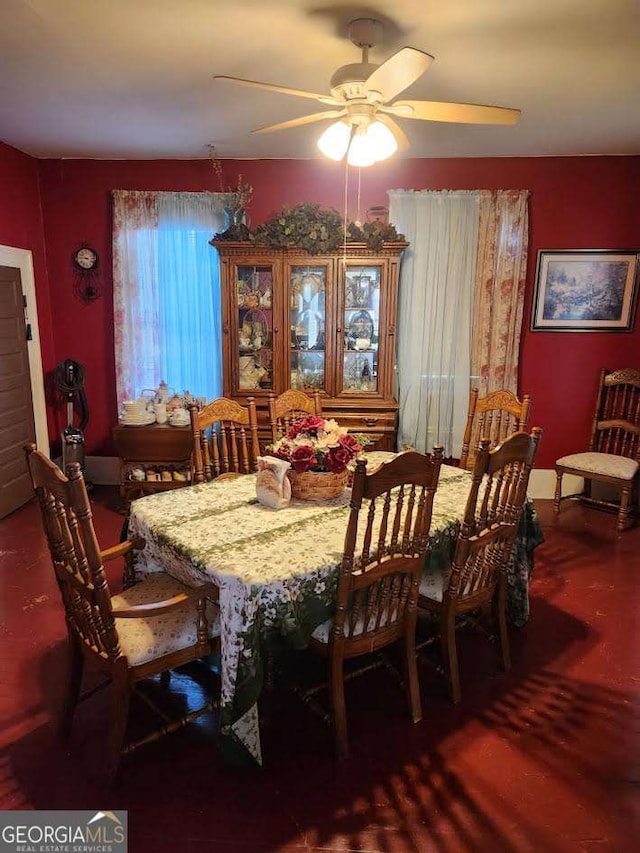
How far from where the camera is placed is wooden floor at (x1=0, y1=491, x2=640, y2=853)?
1.72m

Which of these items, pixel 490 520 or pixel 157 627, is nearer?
pixel 157 627

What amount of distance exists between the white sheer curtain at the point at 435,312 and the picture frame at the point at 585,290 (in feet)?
1.82

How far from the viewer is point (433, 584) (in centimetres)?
230

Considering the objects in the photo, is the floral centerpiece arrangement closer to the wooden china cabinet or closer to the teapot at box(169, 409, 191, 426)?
the wooden china cabinet

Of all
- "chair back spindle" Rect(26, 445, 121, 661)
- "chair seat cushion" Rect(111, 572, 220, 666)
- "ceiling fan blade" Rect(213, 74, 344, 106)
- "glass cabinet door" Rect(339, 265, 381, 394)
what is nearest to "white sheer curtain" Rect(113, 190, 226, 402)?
"glass cabinet door" Rect(339, 265, 381, 394)

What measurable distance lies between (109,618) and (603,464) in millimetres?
3565

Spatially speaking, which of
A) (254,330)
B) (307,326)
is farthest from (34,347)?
(307,326)

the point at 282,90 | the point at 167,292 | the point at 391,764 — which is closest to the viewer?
the point at 391,764

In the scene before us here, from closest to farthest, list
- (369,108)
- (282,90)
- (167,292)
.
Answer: (282,90)
(369,108)
(167,292)

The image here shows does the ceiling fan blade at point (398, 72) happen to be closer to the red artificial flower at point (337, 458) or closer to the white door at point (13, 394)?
the red artificial flower at point (337, 458)

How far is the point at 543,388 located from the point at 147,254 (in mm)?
3250

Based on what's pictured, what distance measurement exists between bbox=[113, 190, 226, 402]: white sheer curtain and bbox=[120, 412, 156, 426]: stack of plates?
487mm

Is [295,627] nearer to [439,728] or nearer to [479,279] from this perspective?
[439,728]

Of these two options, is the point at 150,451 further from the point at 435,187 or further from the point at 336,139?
the point at 435,187
